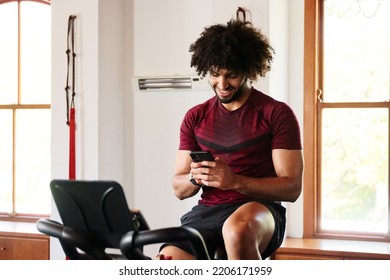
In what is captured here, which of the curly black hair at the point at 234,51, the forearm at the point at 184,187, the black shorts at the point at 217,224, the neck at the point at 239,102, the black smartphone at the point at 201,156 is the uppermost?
the curly black hair at the point at 234,51

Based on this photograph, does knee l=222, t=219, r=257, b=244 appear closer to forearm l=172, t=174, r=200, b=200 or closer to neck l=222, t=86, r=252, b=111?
forearm l=172, t=174, r=200, b=200

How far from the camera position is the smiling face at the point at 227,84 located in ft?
5.82

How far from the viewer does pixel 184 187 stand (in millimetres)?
1827

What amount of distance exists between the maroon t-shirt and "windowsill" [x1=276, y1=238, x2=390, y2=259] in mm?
966

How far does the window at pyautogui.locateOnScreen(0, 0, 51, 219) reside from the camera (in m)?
3.28

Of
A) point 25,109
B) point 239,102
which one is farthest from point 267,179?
point 25,109

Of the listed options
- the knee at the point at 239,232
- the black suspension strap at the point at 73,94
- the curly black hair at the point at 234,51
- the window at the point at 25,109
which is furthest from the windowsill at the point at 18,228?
the knee at the point at 239,232

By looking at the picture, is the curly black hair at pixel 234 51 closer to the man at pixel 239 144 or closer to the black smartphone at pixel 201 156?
the man at pixel 239 144

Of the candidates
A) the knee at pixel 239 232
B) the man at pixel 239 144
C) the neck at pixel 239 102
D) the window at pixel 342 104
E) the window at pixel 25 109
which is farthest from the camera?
the window at pixel 25 109

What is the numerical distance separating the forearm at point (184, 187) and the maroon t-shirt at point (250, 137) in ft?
0.18

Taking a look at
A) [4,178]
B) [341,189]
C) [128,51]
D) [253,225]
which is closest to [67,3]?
[128,51]

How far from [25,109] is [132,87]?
24.4 inches
